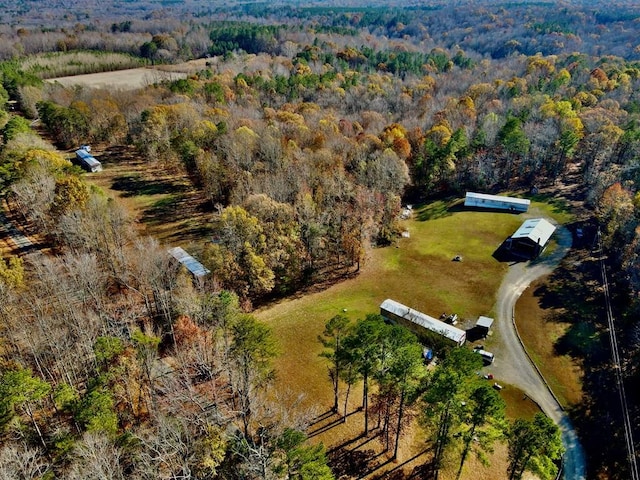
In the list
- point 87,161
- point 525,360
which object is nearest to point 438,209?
point 525,360

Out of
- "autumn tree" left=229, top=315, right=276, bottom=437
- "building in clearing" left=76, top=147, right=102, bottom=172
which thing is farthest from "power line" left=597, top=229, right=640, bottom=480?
"building in clearing" left=76, top=147, right=102, bottom=172

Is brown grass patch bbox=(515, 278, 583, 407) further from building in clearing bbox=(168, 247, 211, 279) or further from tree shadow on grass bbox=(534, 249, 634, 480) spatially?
building in clearing bbox=(168, 247, 211, 279)

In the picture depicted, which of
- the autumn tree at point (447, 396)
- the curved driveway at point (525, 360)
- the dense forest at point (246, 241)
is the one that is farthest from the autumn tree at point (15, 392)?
the curved driveway at point (525, 360)

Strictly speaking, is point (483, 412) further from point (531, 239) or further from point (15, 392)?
point (531, 239)

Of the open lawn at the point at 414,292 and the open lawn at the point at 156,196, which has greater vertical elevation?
the open lawn at the point at 156,196

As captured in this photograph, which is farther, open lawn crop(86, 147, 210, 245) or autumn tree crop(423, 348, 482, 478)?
open lawn crop(86, 147, 210, 245)

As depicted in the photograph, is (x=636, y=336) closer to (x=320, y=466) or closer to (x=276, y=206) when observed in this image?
(x=320, y=466)

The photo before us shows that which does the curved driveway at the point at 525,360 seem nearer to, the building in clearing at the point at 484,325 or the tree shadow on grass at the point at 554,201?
the building in clearing at the point at 484,325
